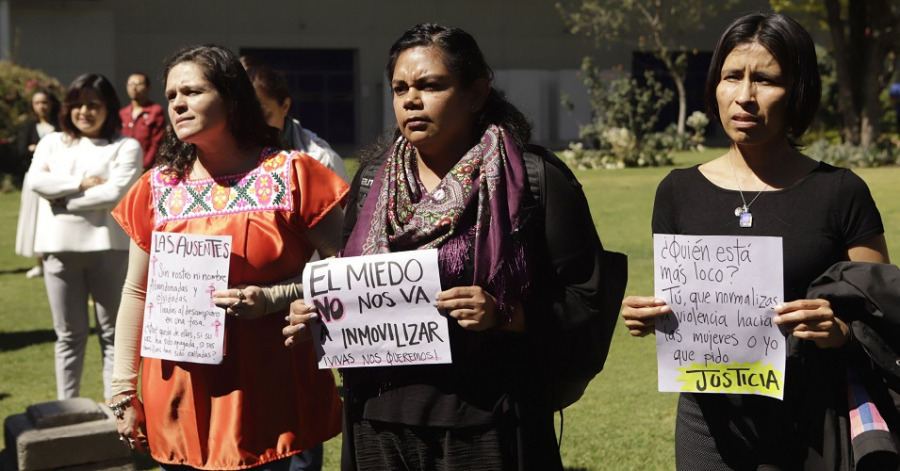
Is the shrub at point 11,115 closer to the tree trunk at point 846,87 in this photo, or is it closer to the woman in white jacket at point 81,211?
the tree trunk at point 846,87

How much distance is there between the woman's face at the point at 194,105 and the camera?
368 cm

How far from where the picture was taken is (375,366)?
10.4 feet

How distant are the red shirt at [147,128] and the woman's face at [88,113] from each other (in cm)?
372

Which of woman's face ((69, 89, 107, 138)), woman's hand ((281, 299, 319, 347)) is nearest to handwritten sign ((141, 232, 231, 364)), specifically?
woman's hand ((281, 299, 319, 347))

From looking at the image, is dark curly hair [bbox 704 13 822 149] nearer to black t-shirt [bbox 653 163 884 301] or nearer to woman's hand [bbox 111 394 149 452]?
black t-shirt [bbox 653 163 884 301]

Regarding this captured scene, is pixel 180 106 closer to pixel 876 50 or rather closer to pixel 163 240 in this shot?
pixel 163 240

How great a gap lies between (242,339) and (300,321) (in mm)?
563

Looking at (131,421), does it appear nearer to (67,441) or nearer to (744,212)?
(67,441)

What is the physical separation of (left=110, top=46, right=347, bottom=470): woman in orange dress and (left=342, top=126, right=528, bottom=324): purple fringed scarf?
2.06 ft

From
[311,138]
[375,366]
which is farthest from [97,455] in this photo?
[375,366]

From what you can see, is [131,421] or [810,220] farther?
[131,421]

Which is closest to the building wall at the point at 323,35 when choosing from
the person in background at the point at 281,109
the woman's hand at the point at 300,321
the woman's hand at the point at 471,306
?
the person in background at the point at 281,109

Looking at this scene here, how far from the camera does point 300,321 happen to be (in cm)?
328

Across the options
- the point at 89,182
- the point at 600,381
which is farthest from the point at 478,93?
the point at 600,381
